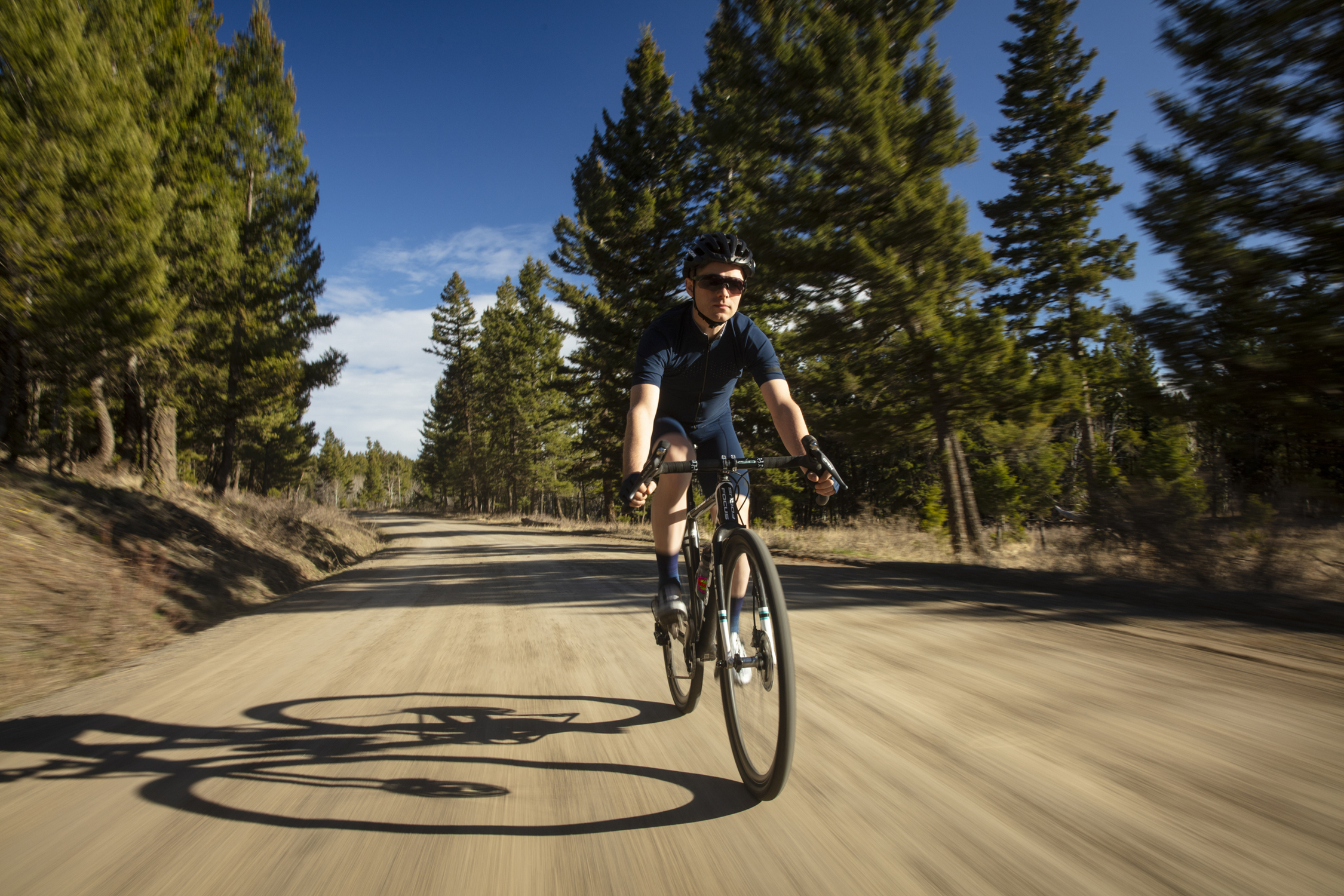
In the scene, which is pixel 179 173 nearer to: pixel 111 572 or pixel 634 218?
pixel 111 572

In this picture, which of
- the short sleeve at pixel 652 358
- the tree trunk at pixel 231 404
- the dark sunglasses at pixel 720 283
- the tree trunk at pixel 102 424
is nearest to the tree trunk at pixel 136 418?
the tree trunk at pixel 102 424

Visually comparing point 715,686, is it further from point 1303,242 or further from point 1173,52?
point 1173,52

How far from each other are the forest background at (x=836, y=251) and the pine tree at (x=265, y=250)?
11 cm

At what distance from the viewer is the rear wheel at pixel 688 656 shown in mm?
3021

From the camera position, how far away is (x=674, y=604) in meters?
3.15

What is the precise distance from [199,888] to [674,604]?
199cm

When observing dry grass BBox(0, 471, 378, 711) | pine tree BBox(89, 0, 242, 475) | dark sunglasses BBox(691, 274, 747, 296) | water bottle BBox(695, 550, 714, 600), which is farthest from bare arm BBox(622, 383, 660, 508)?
pine tree BBox(89, 0, 242, 475)

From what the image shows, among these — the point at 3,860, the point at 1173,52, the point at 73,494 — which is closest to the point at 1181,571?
the point at 1173,52

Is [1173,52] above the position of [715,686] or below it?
above

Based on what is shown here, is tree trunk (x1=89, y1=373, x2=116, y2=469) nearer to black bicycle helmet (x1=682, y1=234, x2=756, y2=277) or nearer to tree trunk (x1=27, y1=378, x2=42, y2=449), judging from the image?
tree trunk (x1=27, y1=378, x2=42, y2=449)

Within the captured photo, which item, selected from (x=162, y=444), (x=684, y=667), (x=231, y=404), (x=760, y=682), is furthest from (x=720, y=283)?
(x=231, y=404)

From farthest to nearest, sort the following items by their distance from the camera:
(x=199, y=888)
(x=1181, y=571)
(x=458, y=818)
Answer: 1. (x=1181, y=571)
2. (x=458, y=818)
3. (x=199, y=888)

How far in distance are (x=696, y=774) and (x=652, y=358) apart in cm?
186

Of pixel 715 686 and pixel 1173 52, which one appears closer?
pixel 715 686
